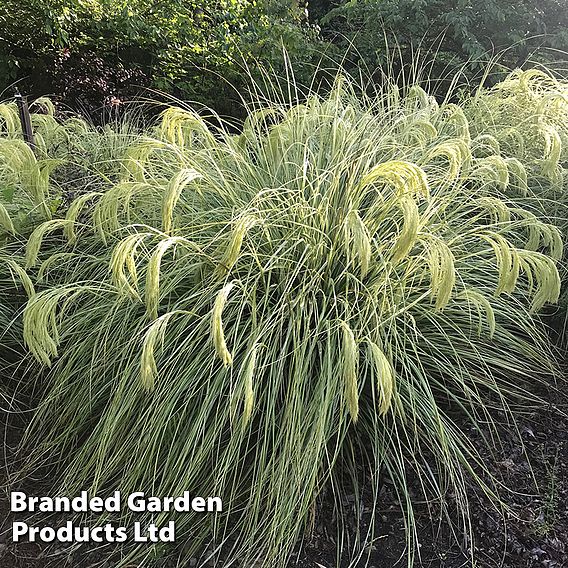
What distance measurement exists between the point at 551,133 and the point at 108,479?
78.8 inches

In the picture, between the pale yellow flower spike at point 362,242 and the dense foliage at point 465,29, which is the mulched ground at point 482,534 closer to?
the pale yellow flower spike at point 362,242

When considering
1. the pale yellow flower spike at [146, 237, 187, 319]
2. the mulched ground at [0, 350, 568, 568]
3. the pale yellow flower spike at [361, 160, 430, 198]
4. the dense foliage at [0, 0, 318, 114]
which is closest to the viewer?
the pale yellow flower spike at [146, 237, 187, 319]

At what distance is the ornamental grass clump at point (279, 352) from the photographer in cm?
163

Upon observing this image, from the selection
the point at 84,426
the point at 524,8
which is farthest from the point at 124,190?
the point at 524,8

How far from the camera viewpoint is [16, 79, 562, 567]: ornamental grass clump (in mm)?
1630

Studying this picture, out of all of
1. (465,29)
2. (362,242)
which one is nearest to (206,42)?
(465,29)

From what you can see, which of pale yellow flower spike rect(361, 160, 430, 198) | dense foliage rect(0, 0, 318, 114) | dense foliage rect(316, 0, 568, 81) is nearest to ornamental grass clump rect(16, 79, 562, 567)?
pale yellow flower spike rect(361, 160, 430, 198)

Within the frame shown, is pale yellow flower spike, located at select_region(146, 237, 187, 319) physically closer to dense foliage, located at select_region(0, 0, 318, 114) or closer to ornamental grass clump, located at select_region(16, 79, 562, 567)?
ornamental grass clump, located at select_region(16, 79, 562, 567)

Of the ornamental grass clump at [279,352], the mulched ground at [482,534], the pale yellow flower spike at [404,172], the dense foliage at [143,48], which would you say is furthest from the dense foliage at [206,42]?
the mulched ground at [482,534]

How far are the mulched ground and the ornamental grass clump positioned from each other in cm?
5

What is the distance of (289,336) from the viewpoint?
6.00 feet

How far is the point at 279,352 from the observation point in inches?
73.6

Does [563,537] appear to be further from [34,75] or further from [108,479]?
[34,75]

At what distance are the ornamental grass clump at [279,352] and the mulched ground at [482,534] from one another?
2.1 inches
